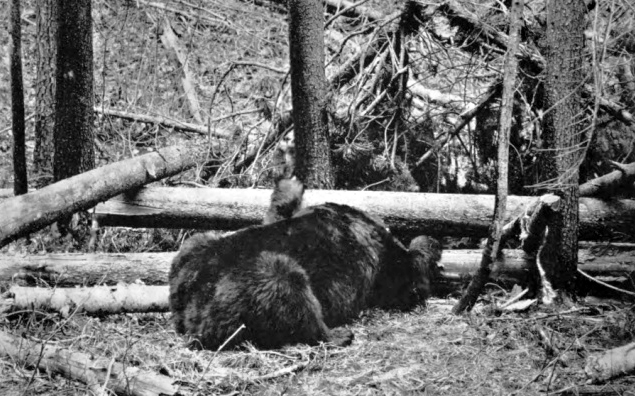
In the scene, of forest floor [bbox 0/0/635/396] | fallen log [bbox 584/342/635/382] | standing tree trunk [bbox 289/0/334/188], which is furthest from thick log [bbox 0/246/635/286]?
standing tree trunk [bbox 289/0/334/188]

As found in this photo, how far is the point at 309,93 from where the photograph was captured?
6582 mm

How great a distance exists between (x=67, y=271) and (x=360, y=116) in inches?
145

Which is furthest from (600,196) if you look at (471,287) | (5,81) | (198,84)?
(5,81)

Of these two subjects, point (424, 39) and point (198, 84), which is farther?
point (198, 84)

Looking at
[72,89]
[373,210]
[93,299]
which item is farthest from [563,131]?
[72,89]

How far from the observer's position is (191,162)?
24.8ft

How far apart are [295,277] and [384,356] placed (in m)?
0.88

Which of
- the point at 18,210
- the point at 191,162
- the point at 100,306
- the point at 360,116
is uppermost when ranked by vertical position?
the point at 360,116

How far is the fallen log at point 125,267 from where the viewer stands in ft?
17.8

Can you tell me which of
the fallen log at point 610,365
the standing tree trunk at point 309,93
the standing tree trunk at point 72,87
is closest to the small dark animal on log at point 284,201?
the standing tree trunk at point 309,93

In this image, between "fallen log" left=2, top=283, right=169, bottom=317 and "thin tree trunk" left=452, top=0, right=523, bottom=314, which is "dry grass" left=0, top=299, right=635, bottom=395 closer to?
"fallen log" left=2, top=283, right=169, bottom=317

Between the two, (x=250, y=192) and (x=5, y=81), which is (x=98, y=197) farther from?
(x=5, y=81)

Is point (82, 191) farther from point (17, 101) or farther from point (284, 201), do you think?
point (284, 201)

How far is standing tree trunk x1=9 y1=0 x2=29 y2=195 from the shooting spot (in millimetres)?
6211
